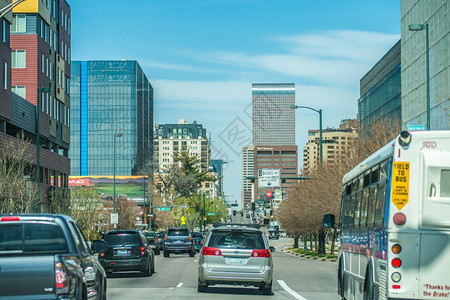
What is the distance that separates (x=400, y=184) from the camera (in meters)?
10.7

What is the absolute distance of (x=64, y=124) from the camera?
75875 millimetres

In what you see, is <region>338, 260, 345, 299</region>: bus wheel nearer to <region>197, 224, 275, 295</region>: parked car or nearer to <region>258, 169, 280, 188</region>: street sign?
<region>197, 224, 275, 295</region>: parked car

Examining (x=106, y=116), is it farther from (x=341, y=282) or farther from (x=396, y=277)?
(x=396, y=277)

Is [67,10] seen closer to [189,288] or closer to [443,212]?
[189,288]

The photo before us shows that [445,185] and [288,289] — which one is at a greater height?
[445,185]

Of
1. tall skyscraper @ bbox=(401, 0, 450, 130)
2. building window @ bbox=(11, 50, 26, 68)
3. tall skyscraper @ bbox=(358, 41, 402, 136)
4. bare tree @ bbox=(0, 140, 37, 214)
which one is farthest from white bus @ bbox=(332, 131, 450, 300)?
tall skyscraper @ bbox=(358, 41, 402, 136)

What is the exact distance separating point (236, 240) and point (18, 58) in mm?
48147

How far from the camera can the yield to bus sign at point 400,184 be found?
10666 mm

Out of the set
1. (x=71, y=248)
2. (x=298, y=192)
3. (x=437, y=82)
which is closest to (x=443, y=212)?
(x=71, y=248)

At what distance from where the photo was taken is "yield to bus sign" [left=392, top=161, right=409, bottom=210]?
35.0 feet

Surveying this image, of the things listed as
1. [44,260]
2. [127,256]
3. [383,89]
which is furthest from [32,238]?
[383,89]

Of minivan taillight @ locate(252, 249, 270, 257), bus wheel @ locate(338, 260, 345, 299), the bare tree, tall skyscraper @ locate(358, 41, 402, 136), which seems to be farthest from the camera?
tall skyscraper @ locate(358, 41, 402, 136)

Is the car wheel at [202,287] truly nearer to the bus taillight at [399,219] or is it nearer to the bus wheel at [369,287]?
the bus wheel at [369,287]

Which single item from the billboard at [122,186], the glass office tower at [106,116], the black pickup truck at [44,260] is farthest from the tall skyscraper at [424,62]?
the glass office tower at [106,116]
